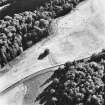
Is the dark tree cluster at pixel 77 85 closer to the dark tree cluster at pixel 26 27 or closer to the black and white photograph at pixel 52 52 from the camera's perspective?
the black and white photograph at pixel 52 52

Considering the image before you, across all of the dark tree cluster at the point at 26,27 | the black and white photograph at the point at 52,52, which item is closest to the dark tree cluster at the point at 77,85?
the black and white photograph at the point at 52,52

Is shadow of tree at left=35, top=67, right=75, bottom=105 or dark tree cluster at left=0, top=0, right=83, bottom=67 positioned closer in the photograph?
shadow of tree at left=35, top=67, right=75, bottom=105

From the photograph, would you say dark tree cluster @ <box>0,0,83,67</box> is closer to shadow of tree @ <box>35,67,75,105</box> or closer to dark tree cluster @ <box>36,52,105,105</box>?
shadow of tree @ <box>35,67,75,105</box>

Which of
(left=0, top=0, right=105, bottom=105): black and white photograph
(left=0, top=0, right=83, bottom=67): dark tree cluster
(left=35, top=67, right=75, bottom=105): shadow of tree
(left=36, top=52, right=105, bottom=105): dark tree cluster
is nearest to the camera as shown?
(left=36, top=52, right=105, bottom=105): dark tree cluster

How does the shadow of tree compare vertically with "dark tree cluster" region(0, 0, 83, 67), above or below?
below

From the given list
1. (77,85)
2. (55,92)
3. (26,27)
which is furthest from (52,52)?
(77,85)

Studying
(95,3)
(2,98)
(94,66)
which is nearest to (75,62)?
(94,66)

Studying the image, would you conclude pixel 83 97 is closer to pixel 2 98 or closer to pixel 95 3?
pixel 2 98

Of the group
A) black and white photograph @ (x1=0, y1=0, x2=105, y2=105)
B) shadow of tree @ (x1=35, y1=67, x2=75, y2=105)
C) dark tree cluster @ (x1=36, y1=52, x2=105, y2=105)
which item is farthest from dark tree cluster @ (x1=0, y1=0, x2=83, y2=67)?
dark tree cluster @ (x1=36, y1=52, x2=105, y2=105)
